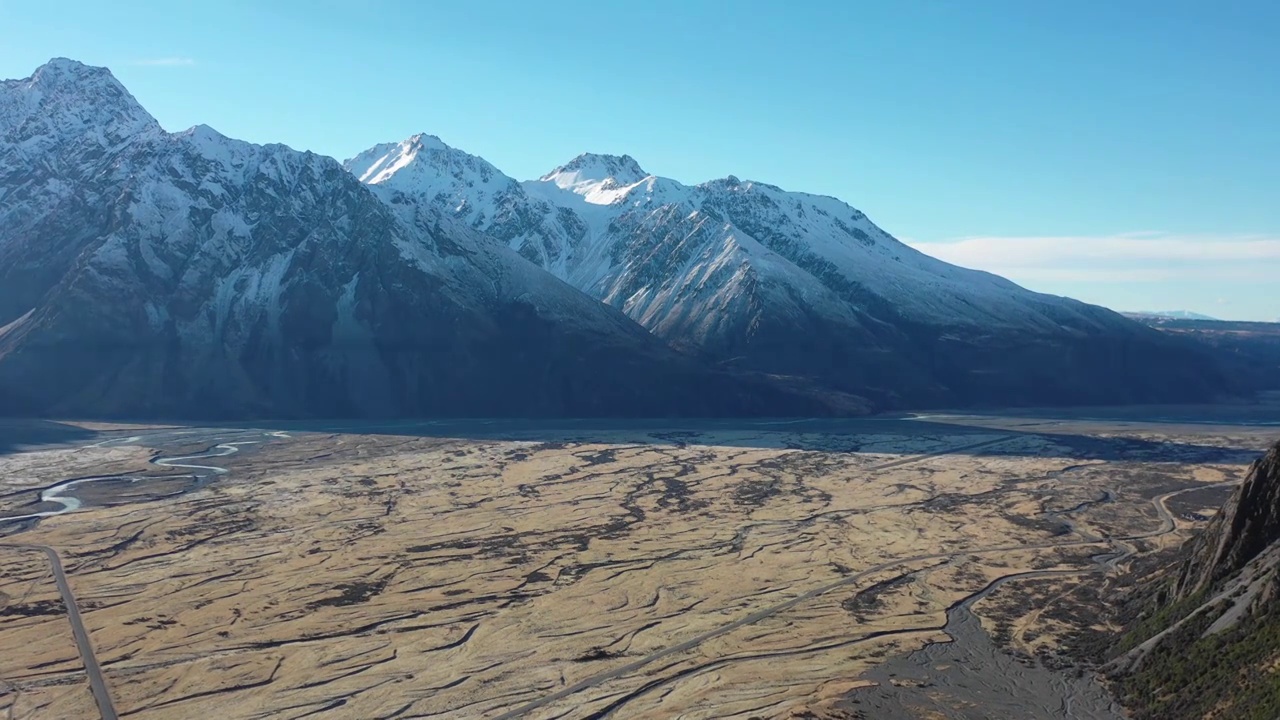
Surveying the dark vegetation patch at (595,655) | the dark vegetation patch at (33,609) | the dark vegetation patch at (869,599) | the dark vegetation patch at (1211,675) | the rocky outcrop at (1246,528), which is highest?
the rocky outcrop at (1246,528)

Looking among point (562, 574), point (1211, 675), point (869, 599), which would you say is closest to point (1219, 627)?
point (1211, 675)

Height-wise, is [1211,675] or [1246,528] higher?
[1246,528]

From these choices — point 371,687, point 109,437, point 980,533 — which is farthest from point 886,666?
point 109,437

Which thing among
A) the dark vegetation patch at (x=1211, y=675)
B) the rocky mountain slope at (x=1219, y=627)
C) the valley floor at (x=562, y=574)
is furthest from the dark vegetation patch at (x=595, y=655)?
the rocky mountain slope at (x=1219, y=627)

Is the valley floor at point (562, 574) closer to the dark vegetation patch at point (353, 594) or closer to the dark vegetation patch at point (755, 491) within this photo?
the dark vegetation patch at point (353, 594)

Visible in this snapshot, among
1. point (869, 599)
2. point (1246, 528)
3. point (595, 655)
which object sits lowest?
point (595, 655)

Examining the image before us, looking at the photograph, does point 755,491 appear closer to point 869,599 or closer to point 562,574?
point 562,574

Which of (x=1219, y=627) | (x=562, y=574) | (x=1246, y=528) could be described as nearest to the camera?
(x=1219, y=627)
